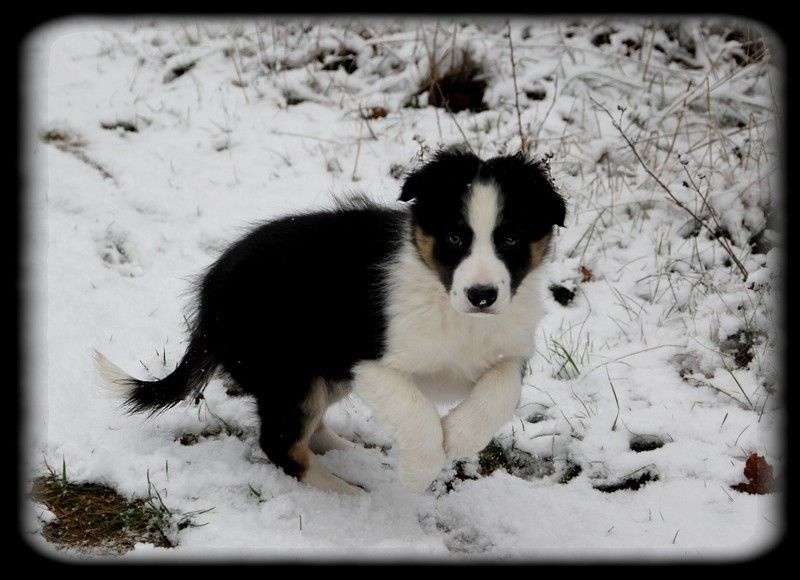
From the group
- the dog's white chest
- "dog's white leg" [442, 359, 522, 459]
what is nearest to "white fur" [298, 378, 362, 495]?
the dog's white chest

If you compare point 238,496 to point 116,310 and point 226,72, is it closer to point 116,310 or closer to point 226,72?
point 116,310

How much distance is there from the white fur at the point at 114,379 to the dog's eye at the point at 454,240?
161 cm

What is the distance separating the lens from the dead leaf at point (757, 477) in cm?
371

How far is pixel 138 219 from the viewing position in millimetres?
5664

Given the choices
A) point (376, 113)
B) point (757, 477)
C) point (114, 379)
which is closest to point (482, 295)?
point (757, 477)

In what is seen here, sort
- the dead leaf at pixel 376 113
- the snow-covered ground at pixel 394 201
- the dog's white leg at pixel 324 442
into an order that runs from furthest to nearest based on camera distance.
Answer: the dead leaf at pixel 376 113
the dog's white leg at pixel 324 442
the snow-covered ground at pixel 394 201

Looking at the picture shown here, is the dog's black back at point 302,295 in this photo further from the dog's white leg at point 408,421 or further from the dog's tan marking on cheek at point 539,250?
the dog's tan marking on cheek at point 539,250

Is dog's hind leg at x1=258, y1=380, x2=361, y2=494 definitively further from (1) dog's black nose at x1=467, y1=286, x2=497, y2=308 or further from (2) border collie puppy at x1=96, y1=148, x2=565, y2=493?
(1) dog's black nose at x1=467, y1=286, x2=497, y2=308

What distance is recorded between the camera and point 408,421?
3.39 m

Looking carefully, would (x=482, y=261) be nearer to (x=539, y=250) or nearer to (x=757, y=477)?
(x=539, y=250)

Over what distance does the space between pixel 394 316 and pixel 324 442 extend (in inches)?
38.2

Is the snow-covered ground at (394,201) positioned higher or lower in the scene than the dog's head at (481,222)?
lower

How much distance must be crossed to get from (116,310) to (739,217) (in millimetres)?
3806

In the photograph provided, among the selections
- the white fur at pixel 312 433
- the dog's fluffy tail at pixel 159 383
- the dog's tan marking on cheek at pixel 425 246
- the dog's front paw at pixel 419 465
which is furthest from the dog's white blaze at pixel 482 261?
the dog's fluffy tail at pixel 159 383
